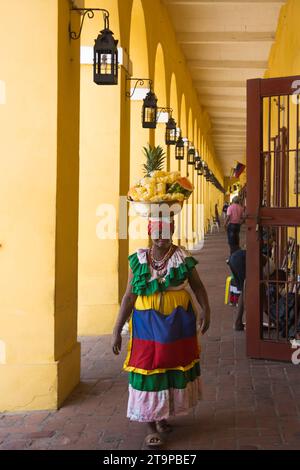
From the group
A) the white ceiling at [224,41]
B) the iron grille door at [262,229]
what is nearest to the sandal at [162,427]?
the iron grille door at [262,229]

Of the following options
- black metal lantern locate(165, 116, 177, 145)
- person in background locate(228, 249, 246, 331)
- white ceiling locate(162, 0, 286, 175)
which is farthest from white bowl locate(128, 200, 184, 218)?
white ceiling locate(162, 0, 286, 175)

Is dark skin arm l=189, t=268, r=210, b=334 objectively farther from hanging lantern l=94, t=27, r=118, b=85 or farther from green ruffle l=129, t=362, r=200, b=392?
hanging lantern l=94, t=27, r=118, b=85

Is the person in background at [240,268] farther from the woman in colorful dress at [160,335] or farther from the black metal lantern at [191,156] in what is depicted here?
the black metal lantern at [191,156]

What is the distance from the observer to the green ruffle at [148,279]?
13.1 feet

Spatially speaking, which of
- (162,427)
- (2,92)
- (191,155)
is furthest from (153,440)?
(191,155)

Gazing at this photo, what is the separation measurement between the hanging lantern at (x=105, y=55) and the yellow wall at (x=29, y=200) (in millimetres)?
949

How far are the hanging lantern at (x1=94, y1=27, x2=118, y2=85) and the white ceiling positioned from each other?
21.4 ft

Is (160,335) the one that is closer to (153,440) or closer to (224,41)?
(153,440)

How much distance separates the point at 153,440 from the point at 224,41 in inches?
446

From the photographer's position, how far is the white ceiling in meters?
12.1

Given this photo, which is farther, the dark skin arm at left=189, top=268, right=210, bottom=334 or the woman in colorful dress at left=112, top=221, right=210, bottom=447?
the dark skin arm at left=189, top=268, right=210, bottom=334

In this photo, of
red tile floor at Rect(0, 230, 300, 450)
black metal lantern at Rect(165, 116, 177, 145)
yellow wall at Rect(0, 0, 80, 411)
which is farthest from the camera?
black metal lantern at Rect(165, 116, 177, 145)

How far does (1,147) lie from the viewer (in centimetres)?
469
